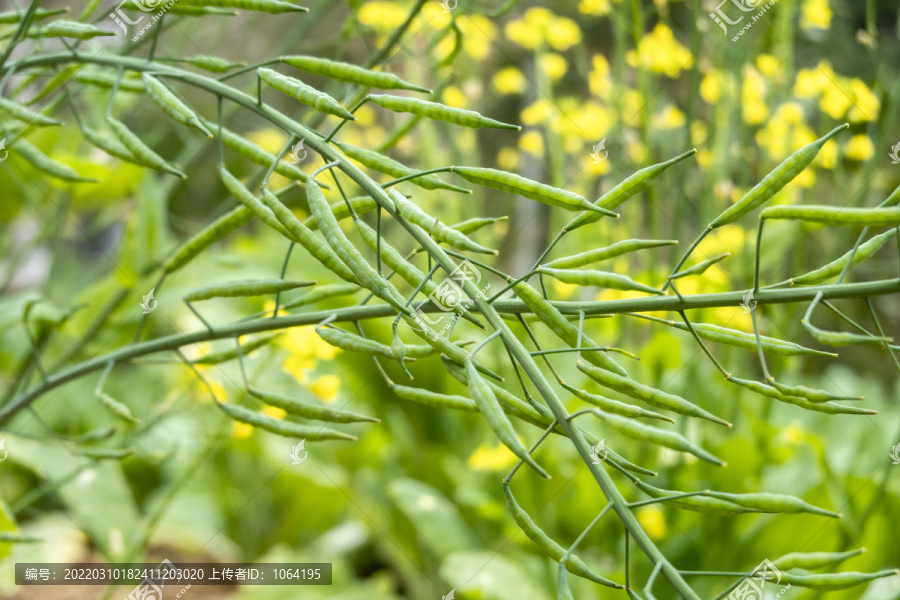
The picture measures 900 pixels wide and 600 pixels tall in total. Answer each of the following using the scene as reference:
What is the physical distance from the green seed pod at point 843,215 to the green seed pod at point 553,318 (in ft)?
0.36

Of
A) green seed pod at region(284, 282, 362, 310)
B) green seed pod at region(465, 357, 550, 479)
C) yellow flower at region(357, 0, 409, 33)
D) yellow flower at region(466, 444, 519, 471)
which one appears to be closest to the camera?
green seed pod at region(465, 357, 550, 479)

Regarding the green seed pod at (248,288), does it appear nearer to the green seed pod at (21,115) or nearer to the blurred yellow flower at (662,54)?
the green seed pod at (21,115)

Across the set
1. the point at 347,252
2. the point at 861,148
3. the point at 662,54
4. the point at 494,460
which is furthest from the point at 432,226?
the point at 861,148

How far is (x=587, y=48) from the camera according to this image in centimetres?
329

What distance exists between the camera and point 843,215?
331 millimetres

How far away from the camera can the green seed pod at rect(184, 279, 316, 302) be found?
0.45 m

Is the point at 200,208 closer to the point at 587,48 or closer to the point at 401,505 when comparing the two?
the point at 587,48

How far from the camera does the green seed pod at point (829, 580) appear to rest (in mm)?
324

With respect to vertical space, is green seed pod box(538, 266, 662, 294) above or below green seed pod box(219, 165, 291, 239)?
below

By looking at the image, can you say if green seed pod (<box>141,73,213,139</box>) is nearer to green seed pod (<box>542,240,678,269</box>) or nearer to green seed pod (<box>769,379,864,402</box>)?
green seed pod (<box>542,240,678,269</box>)

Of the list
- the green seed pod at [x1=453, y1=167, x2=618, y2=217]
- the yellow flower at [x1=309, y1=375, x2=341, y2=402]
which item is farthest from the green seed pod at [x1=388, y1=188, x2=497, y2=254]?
the yellow flower at [x1=309, y1=375, x2=341, y2=402]

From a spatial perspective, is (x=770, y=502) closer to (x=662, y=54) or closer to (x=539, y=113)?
(x=662, y=54)

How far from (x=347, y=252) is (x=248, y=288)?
164mm

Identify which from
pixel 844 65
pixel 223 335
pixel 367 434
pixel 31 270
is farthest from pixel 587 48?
pixel 223 335
